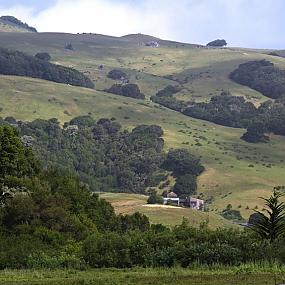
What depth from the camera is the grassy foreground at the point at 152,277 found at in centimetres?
2166

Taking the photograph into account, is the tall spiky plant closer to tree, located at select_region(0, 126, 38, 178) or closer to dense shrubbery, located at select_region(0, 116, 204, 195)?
tree, located at select_region(0, 126, 38, 178)

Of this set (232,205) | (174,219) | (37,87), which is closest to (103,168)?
(232,205)

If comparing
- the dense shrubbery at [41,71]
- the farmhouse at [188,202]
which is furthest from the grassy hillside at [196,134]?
the dense shrubbery at [41,71]

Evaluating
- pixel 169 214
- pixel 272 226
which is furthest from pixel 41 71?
pixel 272 226

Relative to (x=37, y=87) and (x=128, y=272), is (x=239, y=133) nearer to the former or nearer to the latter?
(x=37, y=87)

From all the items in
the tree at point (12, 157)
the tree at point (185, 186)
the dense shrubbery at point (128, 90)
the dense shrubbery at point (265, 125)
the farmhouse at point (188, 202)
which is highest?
the dense shrubbery at point (128, 90)

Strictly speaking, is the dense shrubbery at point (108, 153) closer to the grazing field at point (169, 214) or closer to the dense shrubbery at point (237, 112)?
the dense shrubbery at point (237, 112)

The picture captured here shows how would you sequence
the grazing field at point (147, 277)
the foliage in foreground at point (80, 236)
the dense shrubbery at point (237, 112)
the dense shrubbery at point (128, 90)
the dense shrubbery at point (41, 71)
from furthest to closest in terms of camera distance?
the dense shrubbery at point (41, 71), the dense shrubbery at point (128, 90), the dense shrubbery at point (237, 112), the foliage in foreground at point (80, 236), the grazing field at point (147, 277)

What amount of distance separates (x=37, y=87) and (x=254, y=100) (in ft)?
214

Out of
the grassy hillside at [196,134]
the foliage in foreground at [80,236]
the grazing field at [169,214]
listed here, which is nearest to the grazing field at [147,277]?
the foliage in foreground at [80,236]

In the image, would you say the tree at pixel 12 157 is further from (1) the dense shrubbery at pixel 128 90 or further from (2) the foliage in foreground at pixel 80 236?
(1) the dense shrubbery at pixel 128 90

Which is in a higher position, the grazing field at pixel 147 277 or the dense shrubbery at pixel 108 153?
the dense shrubbery at pixel 108 153

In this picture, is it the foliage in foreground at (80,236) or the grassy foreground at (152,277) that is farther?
the foliage in foreground at (80,236)

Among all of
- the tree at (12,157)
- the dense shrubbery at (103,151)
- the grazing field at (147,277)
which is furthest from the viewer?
the dense shrubbery at (103,151)
